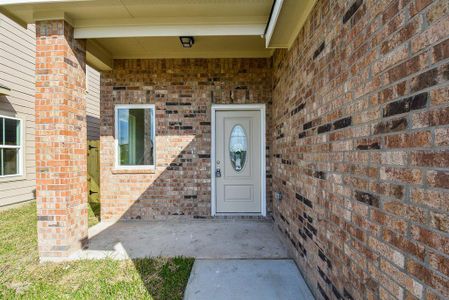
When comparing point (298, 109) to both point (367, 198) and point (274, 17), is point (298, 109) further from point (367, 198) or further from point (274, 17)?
point (367, 198)

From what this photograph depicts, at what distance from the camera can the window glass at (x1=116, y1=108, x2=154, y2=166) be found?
497 cm

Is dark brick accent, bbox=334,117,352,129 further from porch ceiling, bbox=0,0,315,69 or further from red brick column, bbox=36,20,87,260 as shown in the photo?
red brick column, bbox=36,20,87,260

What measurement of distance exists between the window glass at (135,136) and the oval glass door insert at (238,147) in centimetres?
161

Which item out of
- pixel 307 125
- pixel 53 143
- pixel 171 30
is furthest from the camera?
pixel 171 30

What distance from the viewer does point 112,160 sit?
4.93 meters

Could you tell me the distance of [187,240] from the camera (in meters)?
3.82

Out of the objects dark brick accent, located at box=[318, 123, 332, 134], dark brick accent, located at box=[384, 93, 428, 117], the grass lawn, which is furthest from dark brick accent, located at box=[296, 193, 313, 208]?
the grass lawn

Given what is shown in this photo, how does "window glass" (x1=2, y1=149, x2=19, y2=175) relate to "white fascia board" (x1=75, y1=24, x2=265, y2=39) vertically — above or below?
below

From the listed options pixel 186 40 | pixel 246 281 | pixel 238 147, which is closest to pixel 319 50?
pixel 186 40

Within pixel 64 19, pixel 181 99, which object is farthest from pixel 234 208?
pixel 64 19

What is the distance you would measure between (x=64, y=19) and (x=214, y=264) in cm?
371

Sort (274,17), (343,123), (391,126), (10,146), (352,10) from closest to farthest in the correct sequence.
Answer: (391,126) → (352,10) → (343,123) → (274,17) → (10,146)

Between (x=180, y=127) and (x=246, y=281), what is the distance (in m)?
3.12

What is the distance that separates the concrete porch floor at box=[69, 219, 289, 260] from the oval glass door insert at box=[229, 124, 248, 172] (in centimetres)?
111
